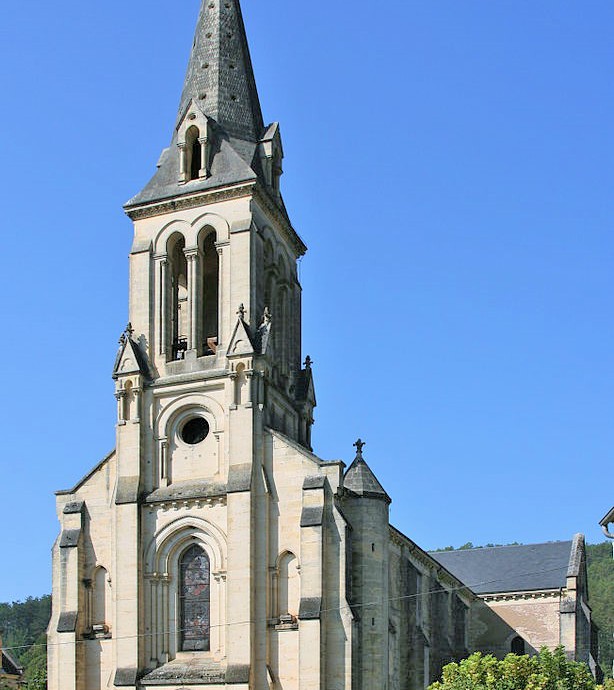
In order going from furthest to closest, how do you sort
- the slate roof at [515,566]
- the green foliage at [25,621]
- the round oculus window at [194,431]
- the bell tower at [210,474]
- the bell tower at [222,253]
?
1. the green foliage at [25,621]
2. the slate roof at [515,566]
3. the bell tower at [222,253]
4. the round oculus window at [194,431]
5. the bell tower at [210,474]

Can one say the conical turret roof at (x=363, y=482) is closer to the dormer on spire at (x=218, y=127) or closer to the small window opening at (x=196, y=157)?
the dormer on spire at (x=218, y=127)

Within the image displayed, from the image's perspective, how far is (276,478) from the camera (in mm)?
40281

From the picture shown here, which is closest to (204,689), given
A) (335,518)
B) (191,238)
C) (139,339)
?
(335,518)

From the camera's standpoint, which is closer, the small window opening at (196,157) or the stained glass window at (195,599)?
the stained glass window at (195,599)

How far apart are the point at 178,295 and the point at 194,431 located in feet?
23.1

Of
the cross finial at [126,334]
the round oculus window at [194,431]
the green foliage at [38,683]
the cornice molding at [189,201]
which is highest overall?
the cornice molding at [189,201]

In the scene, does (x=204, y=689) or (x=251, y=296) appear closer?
(x=204, y=689)

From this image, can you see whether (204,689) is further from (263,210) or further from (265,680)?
(263,210)

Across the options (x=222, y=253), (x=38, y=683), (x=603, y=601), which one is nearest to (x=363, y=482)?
(x=222, y=253)

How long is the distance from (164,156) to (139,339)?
28.0ft

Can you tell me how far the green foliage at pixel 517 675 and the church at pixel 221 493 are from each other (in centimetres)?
285

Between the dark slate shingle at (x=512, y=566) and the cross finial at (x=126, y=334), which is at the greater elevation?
the cross finial at (x=126, y=334)

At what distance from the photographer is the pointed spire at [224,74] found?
47312 millimetres

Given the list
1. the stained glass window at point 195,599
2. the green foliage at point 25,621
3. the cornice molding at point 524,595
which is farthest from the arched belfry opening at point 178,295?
the green foliage at point 25,621
